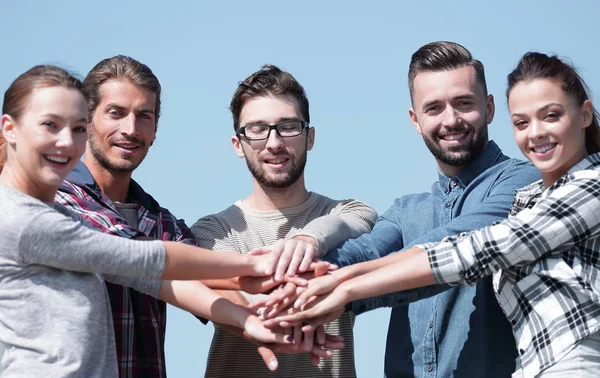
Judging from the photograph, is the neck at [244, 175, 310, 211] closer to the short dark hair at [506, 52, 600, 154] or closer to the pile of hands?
the pile of hands

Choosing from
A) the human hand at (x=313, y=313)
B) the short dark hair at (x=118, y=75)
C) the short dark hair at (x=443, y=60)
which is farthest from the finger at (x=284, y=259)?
the short dark hair at (x=118, y=75)

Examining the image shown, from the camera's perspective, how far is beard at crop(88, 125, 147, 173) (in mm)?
5938

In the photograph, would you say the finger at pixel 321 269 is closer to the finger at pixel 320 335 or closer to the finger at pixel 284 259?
the finger at pixel 284 259

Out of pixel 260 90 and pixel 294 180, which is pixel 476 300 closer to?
pixel 294 180

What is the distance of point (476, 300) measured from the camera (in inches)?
210

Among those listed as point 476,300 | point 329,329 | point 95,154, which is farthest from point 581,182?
point 95,154

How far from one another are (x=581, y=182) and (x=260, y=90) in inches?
102

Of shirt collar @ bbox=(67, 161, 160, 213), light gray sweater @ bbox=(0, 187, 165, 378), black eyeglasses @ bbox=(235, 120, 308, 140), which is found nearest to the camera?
light gray sweater @ bbox=(0, 187, 165, 378)

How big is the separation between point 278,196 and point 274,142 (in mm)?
391

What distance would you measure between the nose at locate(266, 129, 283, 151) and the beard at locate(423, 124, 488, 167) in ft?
3.37

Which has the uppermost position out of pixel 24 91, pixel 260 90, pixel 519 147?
pixel 260 90

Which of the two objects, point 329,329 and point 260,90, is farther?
point 260,90

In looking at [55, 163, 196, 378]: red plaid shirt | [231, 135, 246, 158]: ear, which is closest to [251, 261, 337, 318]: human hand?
[55, 163, 196, 378]: red plaid shirt

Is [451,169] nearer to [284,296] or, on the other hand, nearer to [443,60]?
[443,60]
